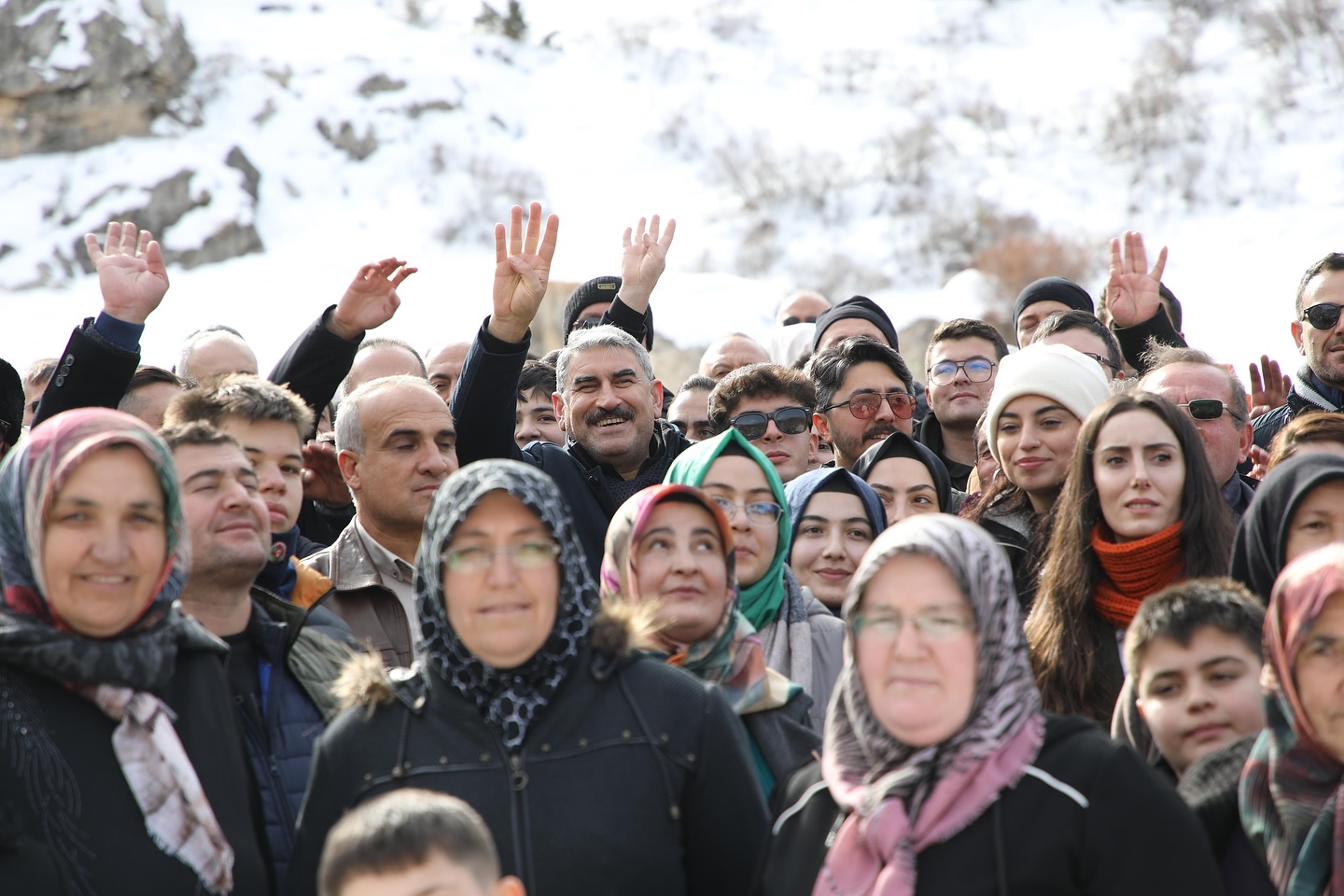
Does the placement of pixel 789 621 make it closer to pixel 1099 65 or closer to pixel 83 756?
pixel 83 756

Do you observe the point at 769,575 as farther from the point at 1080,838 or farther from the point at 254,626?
the point at 1080,838

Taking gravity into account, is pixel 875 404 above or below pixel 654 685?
above

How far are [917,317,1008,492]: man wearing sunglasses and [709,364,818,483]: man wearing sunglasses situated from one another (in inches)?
24.7

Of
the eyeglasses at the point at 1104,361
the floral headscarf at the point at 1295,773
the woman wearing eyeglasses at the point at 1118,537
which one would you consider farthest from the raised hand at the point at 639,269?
the floral headscarf at the point at 1295,773

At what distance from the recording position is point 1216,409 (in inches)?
200

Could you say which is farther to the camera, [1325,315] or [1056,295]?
[1056,295]

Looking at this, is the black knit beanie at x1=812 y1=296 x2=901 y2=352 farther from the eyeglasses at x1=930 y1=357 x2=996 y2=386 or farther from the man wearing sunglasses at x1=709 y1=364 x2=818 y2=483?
the man wearing sunglasses at x1=709 y1=364 x2=818 y2=483

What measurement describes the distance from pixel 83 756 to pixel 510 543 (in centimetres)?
94

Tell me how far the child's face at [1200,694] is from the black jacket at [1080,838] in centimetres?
56

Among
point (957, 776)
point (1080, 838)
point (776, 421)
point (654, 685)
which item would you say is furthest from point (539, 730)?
point (776, 421)

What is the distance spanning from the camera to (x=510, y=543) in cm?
306

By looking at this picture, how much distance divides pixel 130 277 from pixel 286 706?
2265 mm

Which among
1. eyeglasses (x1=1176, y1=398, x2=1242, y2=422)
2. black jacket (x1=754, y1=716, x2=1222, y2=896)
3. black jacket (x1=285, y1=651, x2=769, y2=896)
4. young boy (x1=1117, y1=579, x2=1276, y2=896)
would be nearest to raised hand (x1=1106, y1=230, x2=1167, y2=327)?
eyeglasses (x1=1176, y1=398, x2=1242, y2=422)

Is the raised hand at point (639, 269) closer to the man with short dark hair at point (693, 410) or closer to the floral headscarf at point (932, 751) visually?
the man with short dark hair at point (693, 410)
